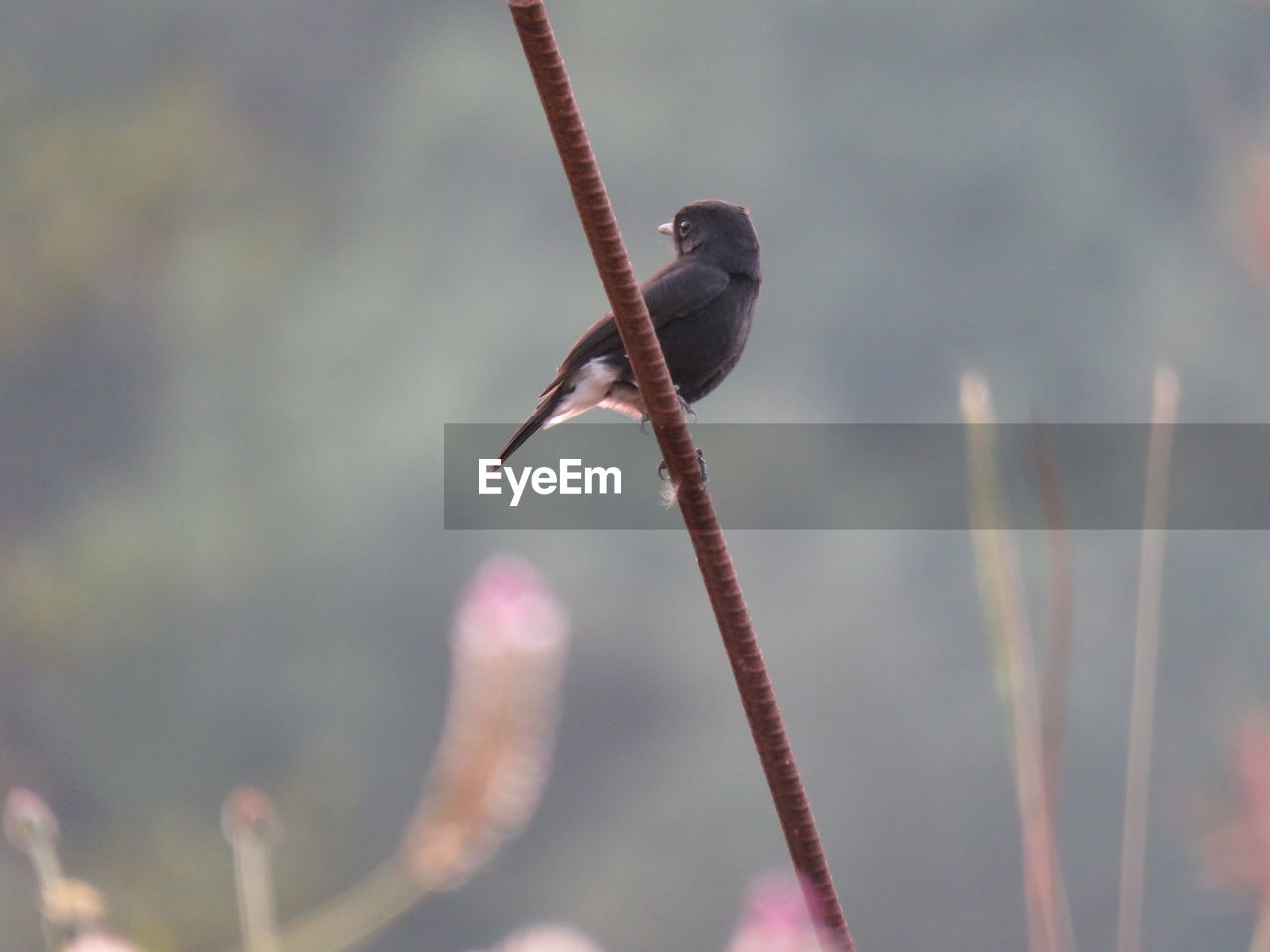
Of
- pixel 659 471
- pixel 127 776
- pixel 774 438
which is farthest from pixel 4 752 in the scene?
pixel 659 471

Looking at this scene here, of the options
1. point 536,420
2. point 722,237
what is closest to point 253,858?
point 536,420

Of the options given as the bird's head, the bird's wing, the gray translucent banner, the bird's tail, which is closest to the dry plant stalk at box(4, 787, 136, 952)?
the bird's tail

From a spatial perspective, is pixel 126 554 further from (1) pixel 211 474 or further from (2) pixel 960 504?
(2) pixel 960 504

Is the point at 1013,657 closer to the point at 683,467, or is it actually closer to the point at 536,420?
the point at 683,467

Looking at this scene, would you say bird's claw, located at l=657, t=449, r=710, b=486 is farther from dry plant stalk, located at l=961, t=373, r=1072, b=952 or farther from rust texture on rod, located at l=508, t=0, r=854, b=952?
dry plant stalk, located at l=961, t=373, r=1072, b=952

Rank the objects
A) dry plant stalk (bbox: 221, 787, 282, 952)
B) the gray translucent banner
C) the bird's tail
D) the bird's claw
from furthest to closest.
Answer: the gray translucent banner, the bird's tail, the bird's claw, dry plant stalk (bbox: 221, 787, 282, 952)

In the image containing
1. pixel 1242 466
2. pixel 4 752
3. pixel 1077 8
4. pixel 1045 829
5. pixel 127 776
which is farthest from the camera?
pixel 1077 8
